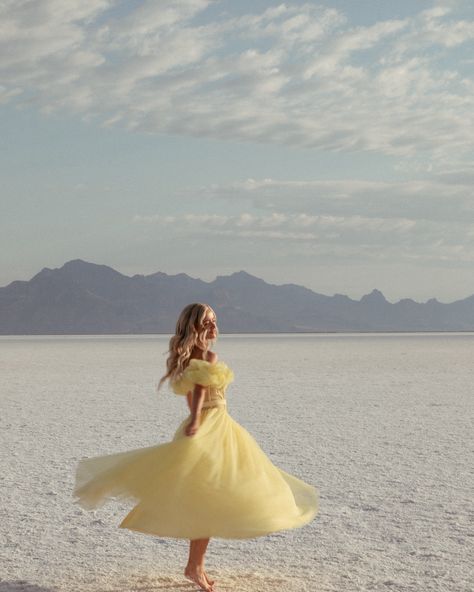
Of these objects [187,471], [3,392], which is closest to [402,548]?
[187,471]

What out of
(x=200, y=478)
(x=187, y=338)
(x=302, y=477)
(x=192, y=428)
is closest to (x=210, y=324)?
(x=187, y=338)

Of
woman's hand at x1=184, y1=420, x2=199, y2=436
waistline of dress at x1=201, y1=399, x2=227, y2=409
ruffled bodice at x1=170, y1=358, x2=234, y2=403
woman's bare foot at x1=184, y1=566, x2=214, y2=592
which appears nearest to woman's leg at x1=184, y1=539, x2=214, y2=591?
woman's bare foot at x1=184, y1=566, x2=214, y2=592

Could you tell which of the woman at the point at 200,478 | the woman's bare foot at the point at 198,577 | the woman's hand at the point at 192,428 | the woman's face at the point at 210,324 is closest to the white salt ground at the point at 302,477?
the woman's bare foot at the point at 198,577

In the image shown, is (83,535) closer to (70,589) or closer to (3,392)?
(70,589)

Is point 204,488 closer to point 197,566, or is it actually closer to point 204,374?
point 197,566

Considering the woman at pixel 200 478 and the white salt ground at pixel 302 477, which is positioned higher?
the woman at pixel 200 478

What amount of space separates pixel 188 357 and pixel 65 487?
322 centimetres

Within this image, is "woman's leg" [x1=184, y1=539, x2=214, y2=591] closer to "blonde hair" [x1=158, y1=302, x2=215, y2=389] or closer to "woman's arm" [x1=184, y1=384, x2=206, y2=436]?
"woman's arm" [x1=184, y1=384, x2=206, y2=436]

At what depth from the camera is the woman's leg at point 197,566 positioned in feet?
13.9

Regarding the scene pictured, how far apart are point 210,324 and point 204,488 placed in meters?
0.76

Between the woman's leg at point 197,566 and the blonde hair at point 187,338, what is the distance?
2.61 ft

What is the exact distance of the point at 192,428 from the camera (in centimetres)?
426

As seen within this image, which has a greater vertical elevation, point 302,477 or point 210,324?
point 210,324

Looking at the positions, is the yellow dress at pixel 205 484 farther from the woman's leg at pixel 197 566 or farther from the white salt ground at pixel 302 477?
the white salt ground at pixel 302 477
